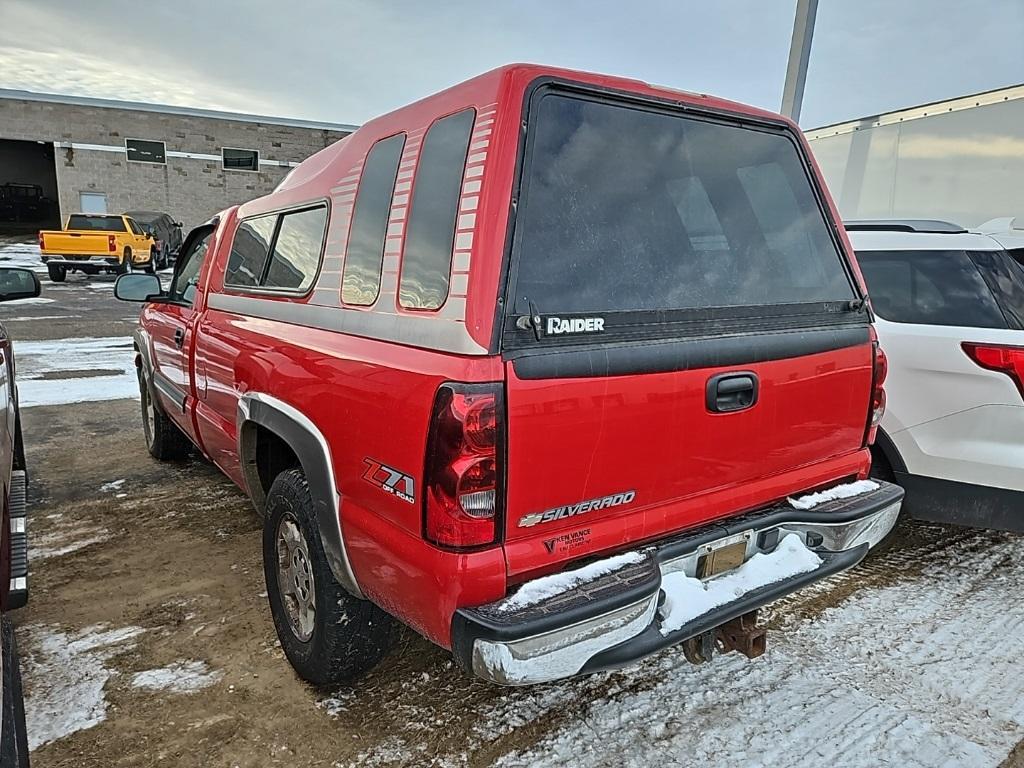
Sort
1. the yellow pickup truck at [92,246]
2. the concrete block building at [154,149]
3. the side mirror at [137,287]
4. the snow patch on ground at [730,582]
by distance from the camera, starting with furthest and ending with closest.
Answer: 1. the concrete block building at [154,149]
2. the yellow pickup truck at [92,246]
3. the side mirror at [137,287]
4. the snow patch on ground at [730,582]

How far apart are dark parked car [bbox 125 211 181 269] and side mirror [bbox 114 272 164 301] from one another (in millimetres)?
21125

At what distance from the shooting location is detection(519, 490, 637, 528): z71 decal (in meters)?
1.97

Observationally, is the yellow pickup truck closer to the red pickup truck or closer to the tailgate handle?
the red pickup truck

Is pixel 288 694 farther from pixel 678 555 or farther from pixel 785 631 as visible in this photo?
pixel 785 631

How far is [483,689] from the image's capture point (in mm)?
2783

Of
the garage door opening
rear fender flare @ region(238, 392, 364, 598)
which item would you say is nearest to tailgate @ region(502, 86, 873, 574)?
rear fender flare @ region(238, 392, 364, 598)

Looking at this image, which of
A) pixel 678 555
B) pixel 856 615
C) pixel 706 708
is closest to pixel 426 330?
pixel 678 555

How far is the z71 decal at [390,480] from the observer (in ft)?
6.48

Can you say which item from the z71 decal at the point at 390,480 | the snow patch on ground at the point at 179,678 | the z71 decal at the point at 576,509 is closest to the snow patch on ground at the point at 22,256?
the snow patch on ground at the point at 179,678

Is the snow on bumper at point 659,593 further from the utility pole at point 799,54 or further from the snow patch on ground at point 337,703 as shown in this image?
the utility pole at point 799,54

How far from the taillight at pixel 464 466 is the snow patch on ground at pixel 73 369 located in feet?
22.5

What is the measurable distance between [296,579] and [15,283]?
2565mm

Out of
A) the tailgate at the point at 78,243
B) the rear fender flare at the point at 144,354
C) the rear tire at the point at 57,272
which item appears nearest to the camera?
the rear fender flare at the point at 144,354

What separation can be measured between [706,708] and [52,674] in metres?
2.52
